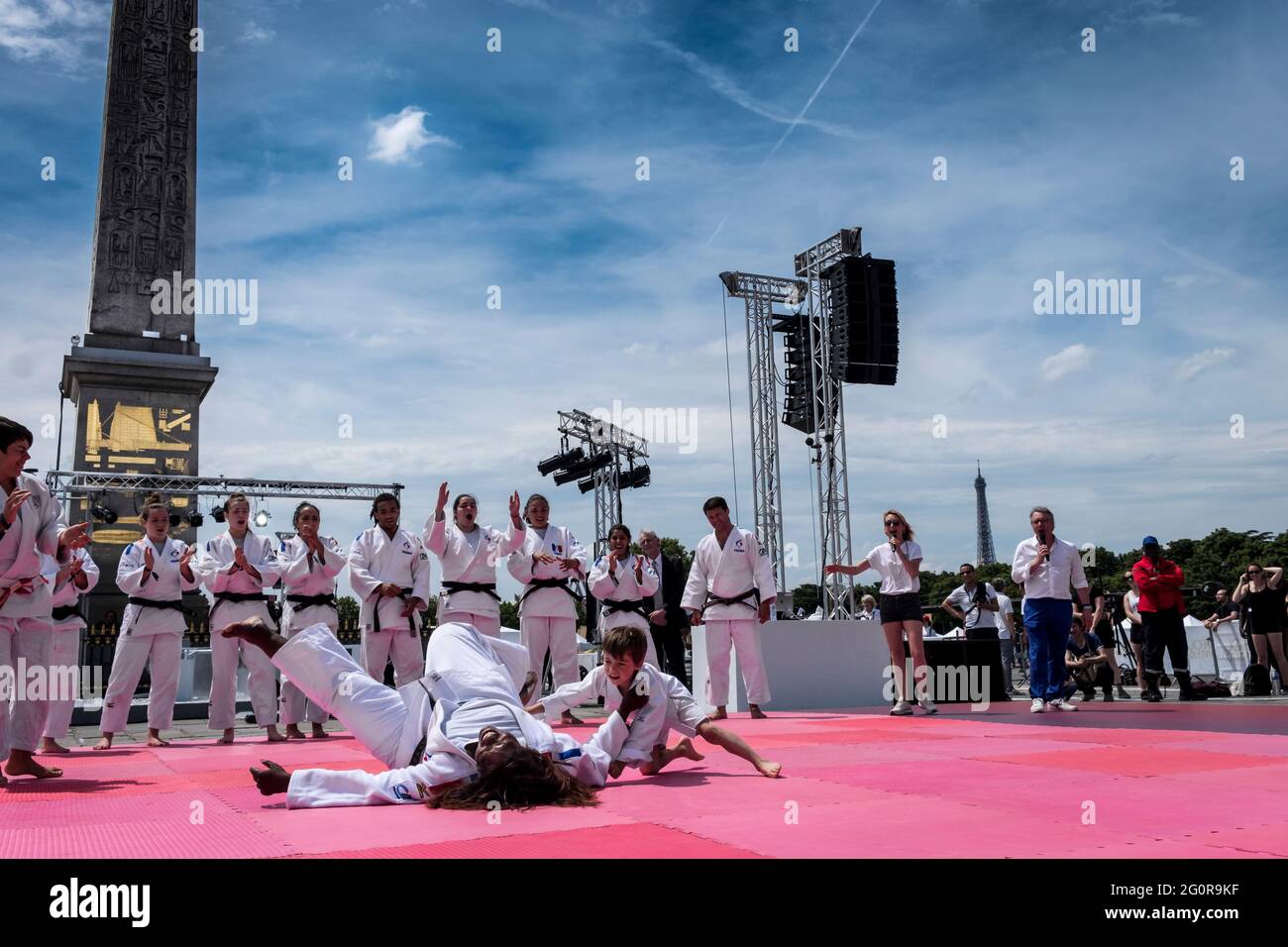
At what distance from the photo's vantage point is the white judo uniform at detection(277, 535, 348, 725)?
7.06 m

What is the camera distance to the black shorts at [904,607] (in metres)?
7.94

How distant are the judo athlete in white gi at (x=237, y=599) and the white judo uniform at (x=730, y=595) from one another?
3241 millimetres

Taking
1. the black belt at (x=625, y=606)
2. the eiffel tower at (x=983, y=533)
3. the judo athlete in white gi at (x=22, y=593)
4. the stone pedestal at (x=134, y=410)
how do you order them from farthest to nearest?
the eiffel tower at (x=983, y=533) < the stone pedestal at (x=134, y=410) < the black belt at (x=625, y=606) < the judo athlete in white gi at (x=22, y=593)

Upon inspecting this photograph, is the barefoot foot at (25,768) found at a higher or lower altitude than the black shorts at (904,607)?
lower

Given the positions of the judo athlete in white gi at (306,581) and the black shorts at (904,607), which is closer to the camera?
the judo athlete in white gi at (306,581)

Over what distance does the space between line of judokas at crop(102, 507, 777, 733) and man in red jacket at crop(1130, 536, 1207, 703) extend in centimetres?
406

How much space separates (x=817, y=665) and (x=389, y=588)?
18.0 feet

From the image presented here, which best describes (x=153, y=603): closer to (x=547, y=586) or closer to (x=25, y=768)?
(x=25, y=768)

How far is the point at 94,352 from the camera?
75.6 feet

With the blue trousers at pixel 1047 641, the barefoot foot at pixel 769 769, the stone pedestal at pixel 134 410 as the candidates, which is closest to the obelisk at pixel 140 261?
the stone pedestal at pixel 134 410

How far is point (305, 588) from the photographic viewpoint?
7145 mm

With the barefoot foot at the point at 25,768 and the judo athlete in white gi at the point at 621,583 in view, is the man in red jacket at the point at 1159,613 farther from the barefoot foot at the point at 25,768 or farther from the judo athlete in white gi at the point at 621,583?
the barefoot foot at the point at 25,768

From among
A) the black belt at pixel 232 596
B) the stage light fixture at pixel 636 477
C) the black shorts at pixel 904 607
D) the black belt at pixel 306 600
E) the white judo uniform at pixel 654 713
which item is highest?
the stage light fixture at pixel 636 477
